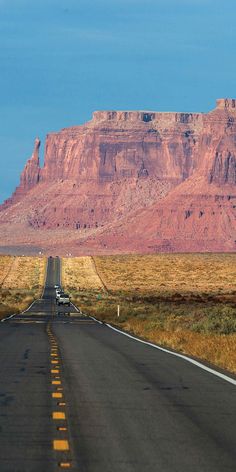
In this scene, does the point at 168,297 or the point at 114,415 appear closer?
the point at 114,415

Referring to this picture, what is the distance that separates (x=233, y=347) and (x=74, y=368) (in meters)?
4.42

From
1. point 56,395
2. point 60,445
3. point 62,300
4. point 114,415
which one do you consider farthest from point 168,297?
point 60,445

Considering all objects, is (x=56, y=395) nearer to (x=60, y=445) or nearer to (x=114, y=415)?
(x=114, y=415)

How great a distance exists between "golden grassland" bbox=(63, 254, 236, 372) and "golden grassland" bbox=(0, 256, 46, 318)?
3.55 metres

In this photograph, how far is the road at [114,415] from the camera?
398 inches

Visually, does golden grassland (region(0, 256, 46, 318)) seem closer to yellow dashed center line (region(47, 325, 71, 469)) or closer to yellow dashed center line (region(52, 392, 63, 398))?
yellow dashed center line (region(47, 325, 71, 469))

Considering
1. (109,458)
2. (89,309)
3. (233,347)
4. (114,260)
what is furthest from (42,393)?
(114,260)

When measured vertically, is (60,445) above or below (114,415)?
below

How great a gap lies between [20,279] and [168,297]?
4693 centimetres

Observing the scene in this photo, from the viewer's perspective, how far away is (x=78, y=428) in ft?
39.2

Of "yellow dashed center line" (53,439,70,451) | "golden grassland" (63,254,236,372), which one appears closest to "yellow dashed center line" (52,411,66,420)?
"yellow dashed center line" (53,439,70,451)

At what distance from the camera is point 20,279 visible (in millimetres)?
127125

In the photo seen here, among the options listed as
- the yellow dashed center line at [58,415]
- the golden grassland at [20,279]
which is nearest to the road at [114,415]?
the yellow dashed center line at [58,415]

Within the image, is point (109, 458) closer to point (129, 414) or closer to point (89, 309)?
point (129, 414)
